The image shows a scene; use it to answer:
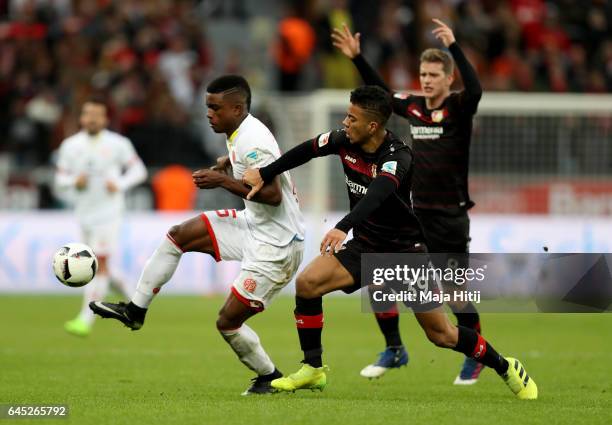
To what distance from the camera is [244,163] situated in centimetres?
844

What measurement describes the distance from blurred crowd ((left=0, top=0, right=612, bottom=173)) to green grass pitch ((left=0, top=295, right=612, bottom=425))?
3932 mm

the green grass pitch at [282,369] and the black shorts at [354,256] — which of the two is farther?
the black shorts at [354,256]

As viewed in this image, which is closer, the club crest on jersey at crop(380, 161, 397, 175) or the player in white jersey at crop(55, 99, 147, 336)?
the club crest on jersey at crop(380, 161, 397, 175)

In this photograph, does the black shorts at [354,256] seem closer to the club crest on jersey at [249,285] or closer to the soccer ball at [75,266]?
the club crest on jersey at [249,285]

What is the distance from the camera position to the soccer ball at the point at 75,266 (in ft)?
29.5

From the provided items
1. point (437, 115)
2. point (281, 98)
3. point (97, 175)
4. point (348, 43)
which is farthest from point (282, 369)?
point (281, 98)

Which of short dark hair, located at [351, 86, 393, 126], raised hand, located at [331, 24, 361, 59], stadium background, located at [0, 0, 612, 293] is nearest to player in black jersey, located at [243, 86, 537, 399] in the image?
short dark hair, located at [351, 86, 393, 126]

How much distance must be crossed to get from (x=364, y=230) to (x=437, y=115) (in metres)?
1.94

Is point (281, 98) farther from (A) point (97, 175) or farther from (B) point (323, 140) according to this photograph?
(B) point (323, 140)

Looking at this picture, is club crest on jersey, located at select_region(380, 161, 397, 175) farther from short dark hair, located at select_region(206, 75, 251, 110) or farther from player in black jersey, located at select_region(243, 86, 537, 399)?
short dark hair, located at select_region(206, 75, 251, 110)

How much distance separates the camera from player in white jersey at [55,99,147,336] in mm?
13484

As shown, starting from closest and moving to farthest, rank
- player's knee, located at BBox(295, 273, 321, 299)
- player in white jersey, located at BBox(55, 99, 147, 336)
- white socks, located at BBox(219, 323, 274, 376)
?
player's knee, located at BBox(295, 273, 321, 299) < white socks, located at BBox(219, 323, 274, 376) < player in white jersey, located at BBox(55, 99, 147, 336)

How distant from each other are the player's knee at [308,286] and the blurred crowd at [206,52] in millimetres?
11610

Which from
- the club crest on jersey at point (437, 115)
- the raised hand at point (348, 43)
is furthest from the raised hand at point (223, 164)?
the club crest on jersey at point (437, 115)
